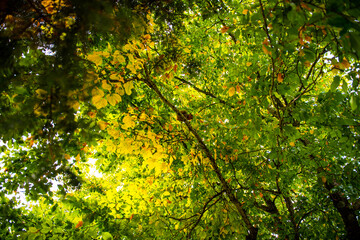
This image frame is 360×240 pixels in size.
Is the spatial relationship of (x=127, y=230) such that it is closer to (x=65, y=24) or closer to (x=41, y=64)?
(x=41, y=64)

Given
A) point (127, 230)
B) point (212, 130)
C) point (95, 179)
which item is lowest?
point (127, 230)

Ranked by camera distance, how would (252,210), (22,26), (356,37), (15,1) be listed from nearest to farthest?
(356,37), (15,1), (22,26), (252,210)

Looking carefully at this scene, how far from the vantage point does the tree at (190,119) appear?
142cm

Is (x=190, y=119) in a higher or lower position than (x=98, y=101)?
higher

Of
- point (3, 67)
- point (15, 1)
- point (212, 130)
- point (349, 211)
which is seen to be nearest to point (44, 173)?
point (3, 67)

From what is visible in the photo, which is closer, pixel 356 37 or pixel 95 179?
pixel 356 37

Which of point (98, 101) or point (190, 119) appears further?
point (190, 119)

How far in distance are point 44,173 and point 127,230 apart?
7.37ft

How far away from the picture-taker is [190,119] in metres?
3.45

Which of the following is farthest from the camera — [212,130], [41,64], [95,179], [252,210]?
[95,179]

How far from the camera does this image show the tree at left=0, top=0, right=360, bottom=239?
1418 millimetres

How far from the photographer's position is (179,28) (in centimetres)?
254

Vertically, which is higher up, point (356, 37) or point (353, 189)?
point (353, 189)

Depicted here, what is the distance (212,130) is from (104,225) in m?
2.51
